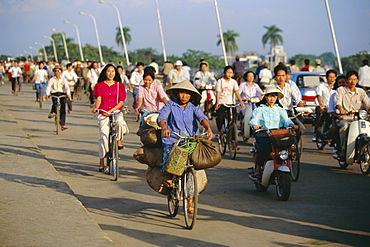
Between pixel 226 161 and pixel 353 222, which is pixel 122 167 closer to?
pixel 226 161

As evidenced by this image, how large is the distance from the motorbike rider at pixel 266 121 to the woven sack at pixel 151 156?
6.45 ft

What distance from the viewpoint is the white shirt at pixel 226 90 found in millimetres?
14758

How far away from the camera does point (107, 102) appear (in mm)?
11805

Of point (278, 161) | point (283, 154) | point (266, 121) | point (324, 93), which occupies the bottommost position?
point (278, 161)

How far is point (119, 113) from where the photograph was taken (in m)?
11.9

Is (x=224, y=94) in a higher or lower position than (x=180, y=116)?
higher

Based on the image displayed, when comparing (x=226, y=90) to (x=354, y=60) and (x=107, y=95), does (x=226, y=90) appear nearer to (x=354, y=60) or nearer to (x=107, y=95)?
(x=107, y=95)

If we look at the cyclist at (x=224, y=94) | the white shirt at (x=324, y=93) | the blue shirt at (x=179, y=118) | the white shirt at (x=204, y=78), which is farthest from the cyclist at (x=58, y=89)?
the blue shirt at (x=179, y=118)

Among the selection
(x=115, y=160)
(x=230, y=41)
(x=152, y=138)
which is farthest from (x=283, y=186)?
(x=230, y=41)

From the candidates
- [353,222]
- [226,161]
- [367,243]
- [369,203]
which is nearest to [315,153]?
[226,161]

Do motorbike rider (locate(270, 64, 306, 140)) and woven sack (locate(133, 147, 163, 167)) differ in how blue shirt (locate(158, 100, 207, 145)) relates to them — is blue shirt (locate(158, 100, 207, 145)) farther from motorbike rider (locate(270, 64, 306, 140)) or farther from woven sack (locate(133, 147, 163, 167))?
motorbike rider (locate(270, 64, 306, 140))

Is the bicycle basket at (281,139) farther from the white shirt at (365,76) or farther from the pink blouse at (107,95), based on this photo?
the white shirt at (365,76)

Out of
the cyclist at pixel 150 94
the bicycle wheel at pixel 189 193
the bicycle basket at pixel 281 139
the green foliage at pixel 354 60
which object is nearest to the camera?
the bicycle wheel at pixel 189 193

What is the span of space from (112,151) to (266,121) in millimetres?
2915
